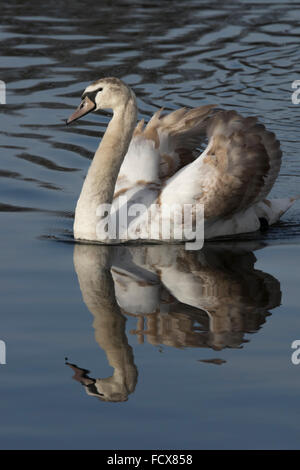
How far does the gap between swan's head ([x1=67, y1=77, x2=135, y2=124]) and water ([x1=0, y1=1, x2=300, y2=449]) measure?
116cm

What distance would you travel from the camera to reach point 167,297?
809 centimetres

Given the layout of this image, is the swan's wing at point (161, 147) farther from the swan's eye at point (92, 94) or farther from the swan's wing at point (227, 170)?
the swan's eye at point (92, 94)

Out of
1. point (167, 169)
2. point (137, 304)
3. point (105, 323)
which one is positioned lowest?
point (105, 323)

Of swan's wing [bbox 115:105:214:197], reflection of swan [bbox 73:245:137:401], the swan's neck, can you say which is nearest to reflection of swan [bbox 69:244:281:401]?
reflection of swan [bbox 73:245:137:401]

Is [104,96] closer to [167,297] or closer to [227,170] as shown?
[227,170]

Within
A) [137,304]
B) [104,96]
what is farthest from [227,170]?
[137,304]

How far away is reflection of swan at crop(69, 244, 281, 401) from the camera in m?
7.12

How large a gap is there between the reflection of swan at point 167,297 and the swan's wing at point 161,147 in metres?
0.63

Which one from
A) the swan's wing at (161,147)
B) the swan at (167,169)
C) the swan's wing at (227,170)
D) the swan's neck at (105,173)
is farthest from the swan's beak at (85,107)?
the swan's wing at (227,170)

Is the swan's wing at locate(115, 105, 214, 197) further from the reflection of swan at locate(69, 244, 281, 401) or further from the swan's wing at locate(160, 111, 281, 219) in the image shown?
the reflection of swan at locate(69, 244, 281, 401)

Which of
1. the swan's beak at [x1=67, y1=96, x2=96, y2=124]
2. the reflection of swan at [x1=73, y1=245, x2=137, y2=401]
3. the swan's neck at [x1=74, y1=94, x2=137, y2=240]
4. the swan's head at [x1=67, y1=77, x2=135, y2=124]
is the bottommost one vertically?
the reflection of swan at [x1=73, y1=245, x2=137, y2=401]

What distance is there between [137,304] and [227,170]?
6.58 feet

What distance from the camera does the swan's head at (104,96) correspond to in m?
9.27

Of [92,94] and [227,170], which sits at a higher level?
[92,94]
